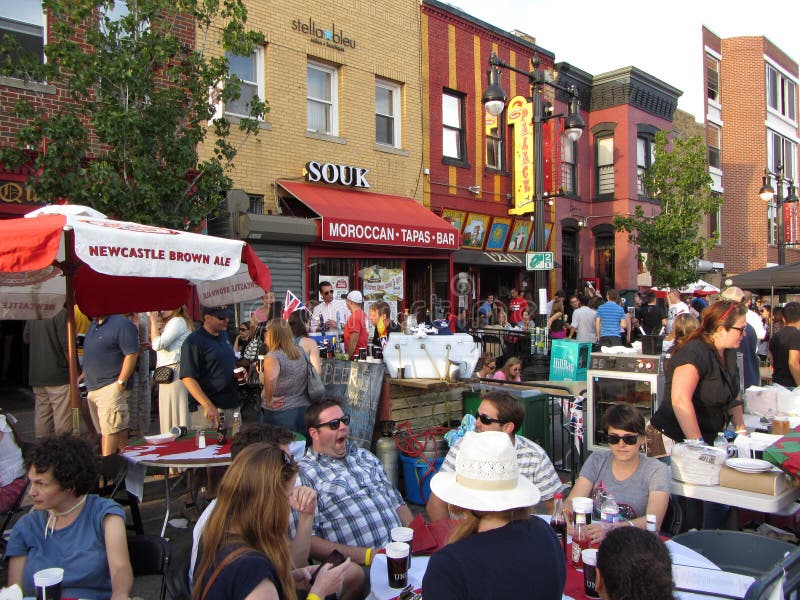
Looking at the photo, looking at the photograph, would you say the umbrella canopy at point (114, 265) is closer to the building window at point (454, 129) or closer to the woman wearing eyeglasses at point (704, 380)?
the woman wearing eyeglasses at point (704, 380)

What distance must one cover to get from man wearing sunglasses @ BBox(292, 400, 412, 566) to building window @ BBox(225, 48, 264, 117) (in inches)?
385

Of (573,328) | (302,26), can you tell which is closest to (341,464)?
(573,328)

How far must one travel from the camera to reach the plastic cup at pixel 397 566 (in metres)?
2.83

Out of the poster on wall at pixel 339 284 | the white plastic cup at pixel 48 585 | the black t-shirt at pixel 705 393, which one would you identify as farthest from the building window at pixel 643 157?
the white plastic cup at pixel 48 585

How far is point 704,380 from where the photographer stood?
4656 mm

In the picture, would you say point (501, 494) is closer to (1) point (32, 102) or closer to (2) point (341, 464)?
(2) point (341, 464)

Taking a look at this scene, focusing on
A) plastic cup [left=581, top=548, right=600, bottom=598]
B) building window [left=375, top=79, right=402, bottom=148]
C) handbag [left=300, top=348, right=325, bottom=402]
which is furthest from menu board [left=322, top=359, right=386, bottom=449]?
building window [left=375, top=79, right=402, bottom=148]

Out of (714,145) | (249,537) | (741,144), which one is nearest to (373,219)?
(249,537)

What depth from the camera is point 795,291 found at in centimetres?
1734

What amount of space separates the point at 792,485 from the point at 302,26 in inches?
488

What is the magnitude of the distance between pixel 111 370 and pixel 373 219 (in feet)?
24.2

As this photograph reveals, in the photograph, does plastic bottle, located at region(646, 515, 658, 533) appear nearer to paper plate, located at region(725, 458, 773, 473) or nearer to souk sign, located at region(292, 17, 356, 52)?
paper plate, located at region(725, 458, 773, 473)

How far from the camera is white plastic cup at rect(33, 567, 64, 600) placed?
2.46 meters

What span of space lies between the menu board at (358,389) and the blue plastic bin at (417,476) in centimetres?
68
